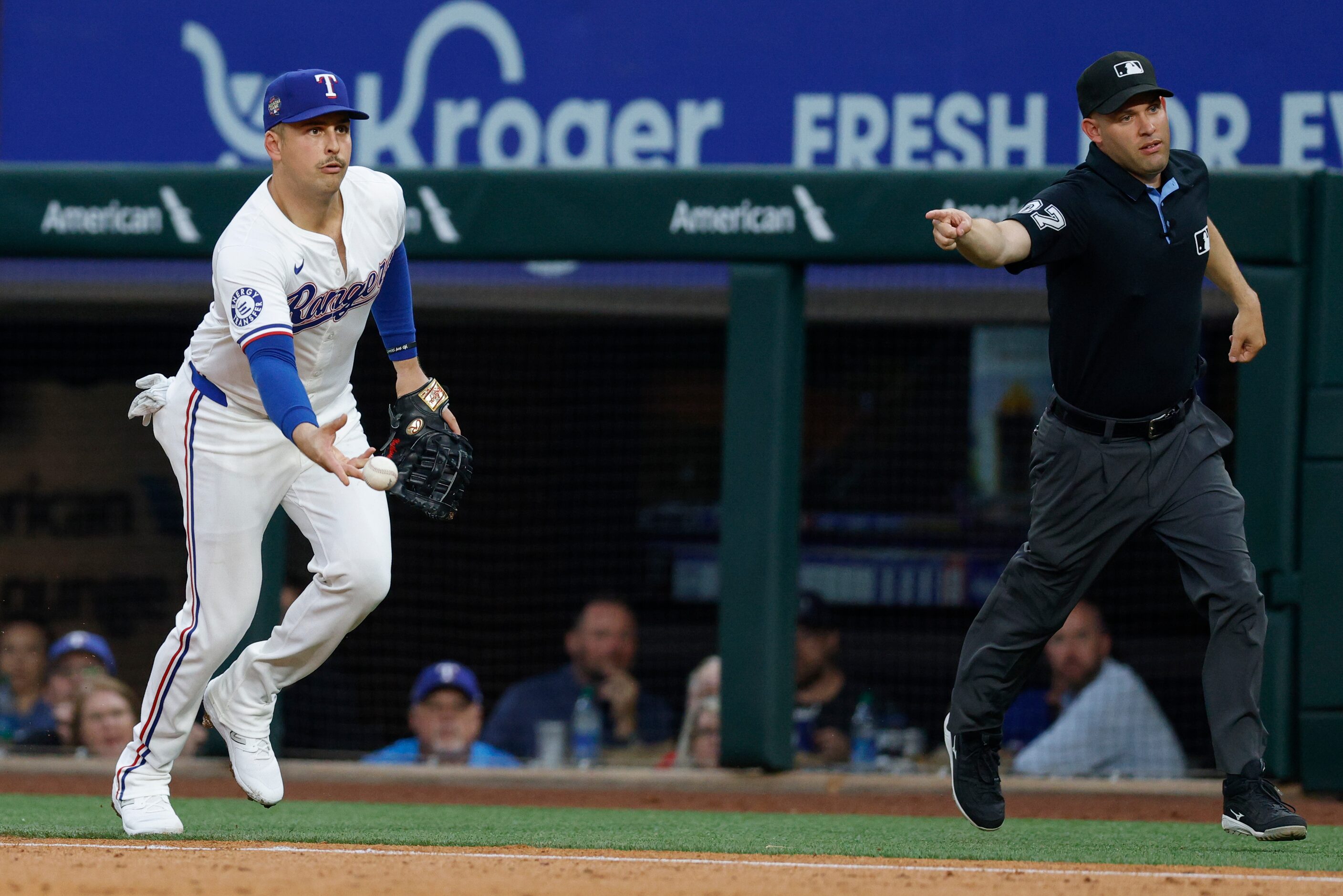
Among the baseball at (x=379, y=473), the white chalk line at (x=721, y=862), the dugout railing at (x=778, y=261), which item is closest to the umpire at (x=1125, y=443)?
the white chalk line at (x=721, y=862)

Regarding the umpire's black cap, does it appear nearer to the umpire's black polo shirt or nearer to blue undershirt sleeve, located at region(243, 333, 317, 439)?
the umpire's black polo shirt

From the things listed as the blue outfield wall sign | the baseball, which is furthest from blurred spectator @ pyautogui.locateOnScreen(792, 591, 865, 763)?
the baseball

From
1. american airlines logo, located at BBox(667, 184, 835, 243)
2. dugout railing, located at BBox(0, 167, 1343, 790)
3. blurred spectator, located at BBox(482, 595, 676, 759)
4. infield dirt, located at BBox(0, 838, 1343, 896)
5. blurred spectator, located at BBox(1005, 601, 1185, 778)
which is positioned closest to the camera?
infield dirt, located at BBox(0, 838, 1343, 896)

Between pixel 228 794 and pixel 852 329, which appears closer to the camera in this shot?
pixel 228 794

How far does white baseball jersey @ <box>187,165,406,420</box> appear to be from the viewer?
3449 millimetres

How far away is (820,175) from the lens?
5406 millimetres

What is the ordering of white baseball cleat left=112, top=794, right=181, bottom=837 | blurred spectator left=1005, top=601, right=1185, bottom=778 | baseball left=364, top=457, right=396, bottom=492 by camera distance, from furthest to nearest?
1. blurred spectator left=1005, top=601, right=1185, bottom=778
2. white baseball cleat left=112, top=794, right=181, bottom=837
3. baseball left=364, top=457, right=396, bottom=492

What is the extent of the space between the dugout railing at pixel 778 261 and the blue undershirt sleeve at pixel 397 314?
5.31 ft

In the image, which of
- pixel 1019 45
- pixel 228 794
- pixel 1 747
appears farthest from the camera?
pixel 1019 45

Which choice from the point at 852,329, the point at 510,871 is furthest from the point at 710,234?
the point at 510,871

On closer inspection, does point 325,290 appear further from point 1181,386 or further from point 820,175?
point 820,175

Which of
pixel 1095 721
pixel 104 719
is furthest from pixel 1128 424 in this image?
pixel 104 719

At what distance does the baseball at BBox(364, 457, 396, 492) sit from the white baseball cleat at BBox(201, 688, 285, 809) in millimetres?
881

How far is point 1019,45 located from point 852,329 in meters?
1.44
